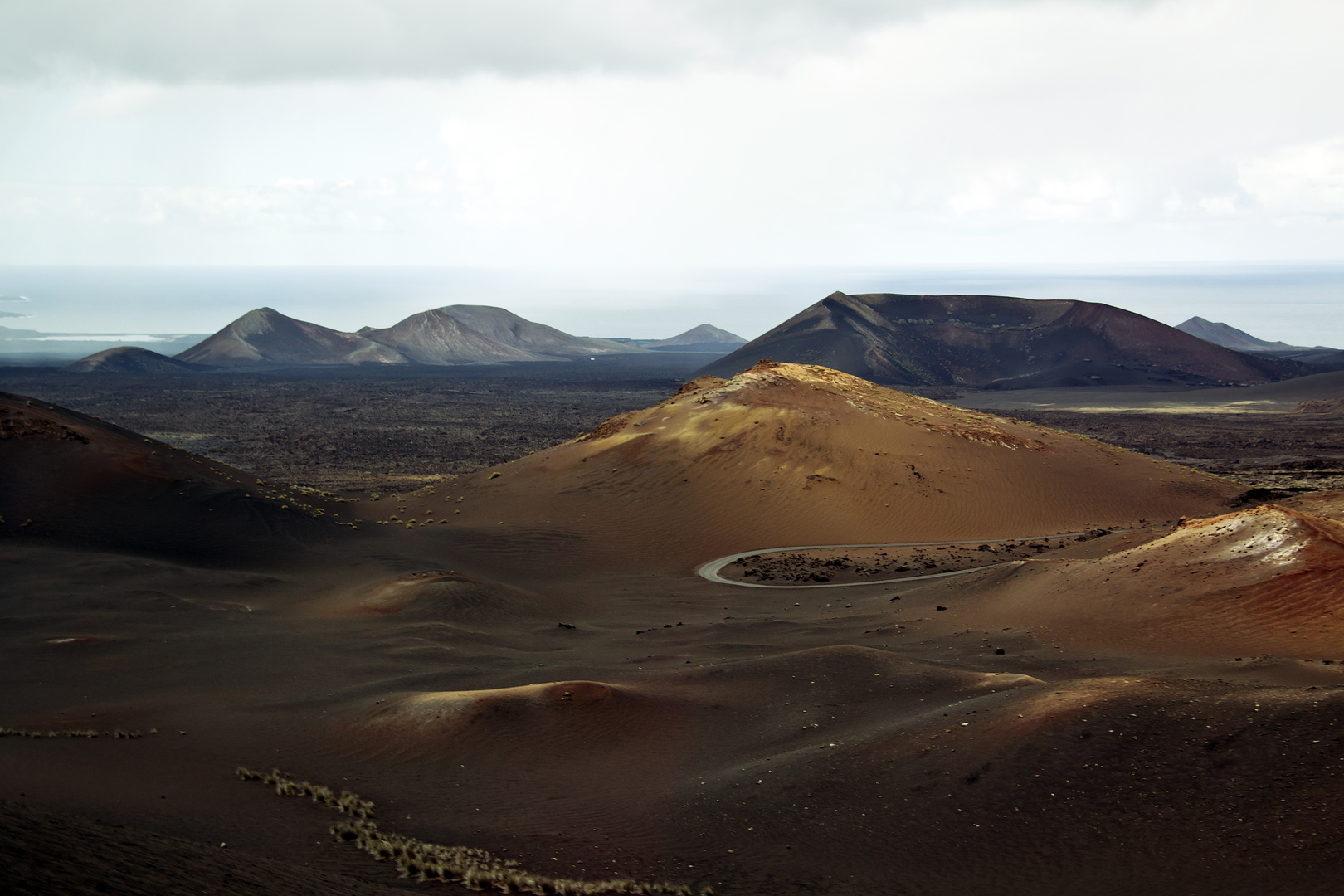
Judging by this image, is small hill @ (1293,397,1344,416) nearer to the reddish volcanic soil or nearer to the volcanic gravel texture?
the volcanic gravel texture

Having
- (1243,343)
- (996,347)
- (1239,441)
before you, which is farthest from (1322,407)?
(1243,343)

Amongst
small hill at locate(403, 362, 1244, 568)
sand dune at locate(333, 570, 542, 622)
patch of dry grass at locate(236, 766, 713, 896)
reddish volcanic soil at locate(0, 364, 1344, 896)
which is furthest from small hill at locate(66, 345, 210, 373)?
patch of dry grass at locate(236, 766, 713, 896)

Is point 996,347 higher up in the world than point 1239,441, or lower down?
higher up

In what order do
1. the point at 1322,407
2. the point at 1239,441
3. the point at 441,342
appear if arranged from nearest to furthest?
the point at 1239,441 < the point at 1322,407 < the point at 441,342

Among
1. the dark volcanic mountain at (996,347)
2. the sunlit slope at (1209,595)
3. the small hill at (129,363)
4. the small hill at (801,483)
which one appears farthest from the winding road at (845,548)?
the small hill at (129,363)

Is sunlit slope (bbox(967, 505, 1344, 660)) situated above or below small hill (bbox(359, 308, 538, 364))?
below

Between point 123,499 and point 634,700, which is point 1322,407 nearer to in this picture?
point 634,700

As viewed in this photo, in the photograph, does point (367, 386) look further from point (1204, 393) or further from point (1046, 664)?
point (1046, 664)
